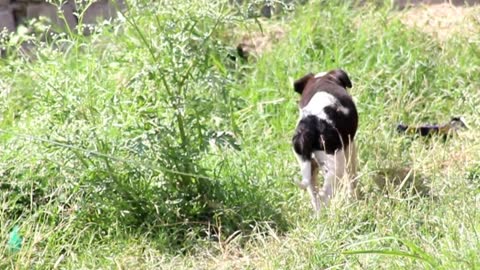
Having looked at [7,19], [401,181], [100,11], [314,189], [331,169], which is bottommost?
[401,181]

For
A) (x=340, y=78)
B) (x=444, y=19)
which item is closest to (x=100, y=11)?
(x=444, y=19)

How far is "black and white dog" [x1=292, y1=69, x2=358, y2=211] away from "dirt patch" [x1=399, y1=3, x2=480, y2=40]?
2.24 m

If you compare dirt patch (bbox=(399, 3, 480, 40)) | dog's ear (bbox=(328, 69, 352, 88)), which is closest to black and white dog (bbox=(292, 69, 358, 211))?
dog's ear (bbox=(328, 69, 352, 88))

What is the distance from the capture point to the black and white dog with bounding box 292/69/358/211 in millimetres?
5133

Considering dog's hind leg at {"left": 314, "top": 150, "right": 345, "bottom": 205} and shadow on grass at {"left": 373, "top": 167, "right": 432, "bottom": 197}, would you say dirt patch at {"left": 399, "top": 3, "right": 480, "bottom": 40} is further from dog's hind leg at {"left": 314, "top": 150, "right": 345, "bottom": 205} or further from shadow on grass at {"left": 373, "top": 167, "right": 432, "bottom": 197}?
dog's hind leg at {"left": 314, "top": 150, "right": 345, "bottom": 205}

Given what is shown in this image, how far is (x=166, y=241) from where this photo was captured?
4.99 metres

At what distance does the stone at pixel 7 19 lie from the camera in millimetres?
7738

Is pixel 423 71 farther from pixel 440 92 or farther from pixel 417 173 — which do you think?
pixel 417 173

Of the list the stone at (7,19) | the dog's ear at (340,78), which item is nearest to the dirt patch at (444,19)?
the dog's ear at (340,78)

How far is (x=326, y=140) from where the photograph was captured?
5121 millimetres

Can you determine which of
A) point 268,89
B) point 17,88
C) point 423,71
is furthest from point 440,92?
point 17,88

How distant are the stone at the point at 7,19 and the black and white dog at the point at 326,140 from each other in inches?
131

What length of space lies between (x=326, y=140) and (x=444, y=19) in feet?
9.38

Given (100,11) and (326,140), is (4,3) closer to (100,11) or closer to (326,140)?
(100,11)
